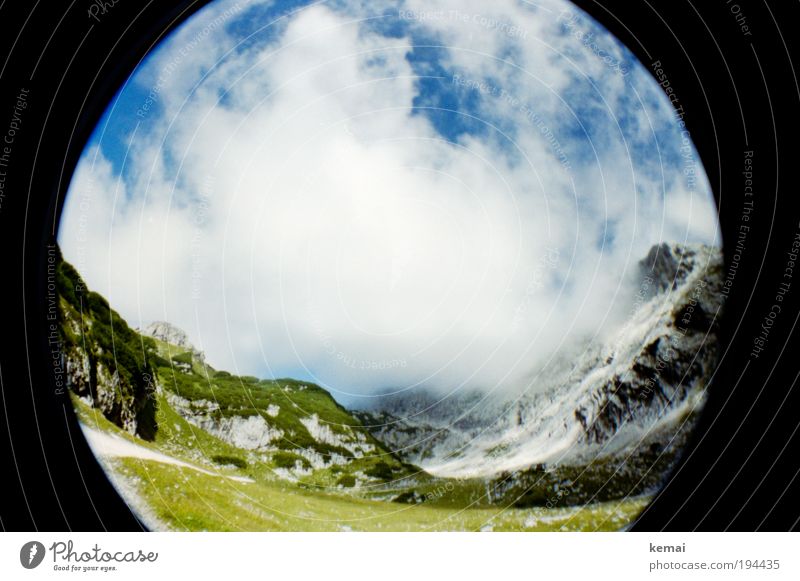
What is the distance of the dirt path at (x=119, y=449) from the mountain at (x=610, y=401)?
3189mm

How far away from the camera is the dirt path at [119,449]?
24.3ft

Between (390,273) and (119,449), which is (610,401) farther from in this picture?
(119,449)

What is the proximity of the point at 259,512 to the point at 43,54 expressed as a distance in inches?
275

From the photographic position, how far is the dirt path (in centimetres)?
742

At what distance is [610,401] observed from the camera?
801cm

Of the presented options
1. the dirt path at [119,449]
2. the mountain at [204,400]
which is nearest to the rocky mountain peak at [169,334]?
the mountain at [204,400]

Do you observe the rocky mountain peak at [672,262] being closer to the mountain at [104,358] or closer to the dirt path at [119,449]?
the dirt path at [119,449]

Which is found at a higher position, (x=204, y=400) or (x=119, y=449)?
(x=204, y=400)

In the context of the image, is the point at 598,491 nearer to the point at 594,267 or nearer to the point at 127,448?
the point at 594,267

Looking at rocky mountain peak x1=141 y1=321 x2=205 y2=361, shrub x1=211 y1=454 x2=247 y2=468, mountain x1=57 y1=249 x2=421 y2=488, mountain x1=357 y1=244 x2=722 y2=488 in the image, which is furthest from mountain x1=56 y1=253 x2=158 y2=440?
mountain x1=357 y1=244 x2=722 y2=488

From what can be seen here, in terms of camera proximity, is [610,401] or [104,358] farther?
[610,401]

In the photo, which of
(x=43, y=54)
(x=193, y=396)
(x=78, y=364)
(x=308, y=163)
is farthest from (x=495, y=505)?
(x=43, y=54)

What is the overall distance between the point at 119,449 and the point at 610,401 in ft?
24.3

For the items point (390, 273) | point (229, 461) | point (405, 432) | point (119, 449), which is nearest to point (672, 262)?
point (390, 273)
